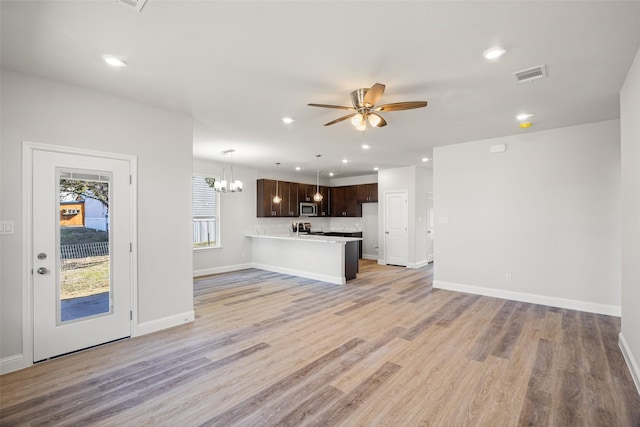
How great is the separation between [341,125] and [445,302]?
327 cm

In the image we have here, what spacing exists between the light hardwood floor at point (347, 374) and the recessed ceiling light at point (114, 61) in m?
2.78

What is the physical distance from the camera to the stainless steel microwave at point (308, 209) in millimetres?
9248

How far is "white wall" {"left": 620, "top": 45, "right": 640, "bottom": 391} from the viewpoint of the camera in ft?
8.29

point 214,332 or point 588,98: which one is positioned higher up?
point 588,98

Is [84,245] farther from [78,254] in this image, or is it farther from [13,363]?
[13,363]

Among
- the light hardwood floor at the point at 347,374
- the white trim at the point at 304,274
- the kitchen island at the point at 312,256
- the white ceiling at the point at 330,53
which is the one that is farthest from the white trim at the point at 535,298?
the white ceiling at the point at 330,53

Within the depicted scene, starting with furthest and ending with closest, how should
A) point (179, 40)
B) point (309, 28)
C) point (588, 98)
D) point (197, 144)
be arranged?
point (197, 144) → point (588, 98) → point (179, 40) → point (309, 28)

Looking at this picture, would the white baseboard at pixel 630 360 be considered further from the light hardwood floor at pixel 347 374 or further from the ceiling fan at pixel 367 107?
the ceiling fan at pixel 367 107

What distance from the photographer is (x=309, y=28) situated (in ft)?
7.02

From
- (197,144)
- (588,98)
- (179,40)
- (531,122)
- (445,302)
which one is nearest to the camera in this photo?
(179,40)

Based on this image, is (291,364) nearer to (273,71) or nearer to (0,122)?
(273,71)

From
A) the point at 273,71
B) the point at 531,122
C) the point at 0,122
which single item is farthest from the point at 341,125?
the point at 0,122

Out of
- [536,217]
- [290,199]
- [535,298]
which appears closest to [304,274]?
[290,199]

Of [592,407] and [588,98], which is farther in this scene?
[588,98]
